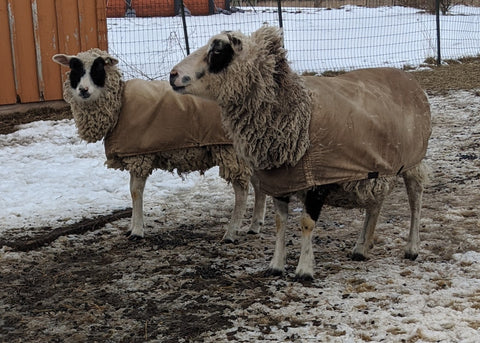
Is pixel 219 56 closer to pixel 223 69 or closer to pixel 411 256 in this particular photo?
pixel 223 69

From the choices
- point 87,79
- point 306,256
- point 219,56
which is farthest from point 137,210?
point 219,56

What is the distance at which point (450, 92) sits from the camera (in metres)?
10.7

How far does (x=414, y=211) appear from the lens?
4809 mm

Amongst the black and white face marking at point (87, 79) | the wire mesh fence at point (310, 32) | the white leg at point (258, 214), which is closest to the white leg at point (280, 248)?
the white leg at point (258, 214)

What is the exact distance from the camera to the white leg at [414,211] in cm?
468

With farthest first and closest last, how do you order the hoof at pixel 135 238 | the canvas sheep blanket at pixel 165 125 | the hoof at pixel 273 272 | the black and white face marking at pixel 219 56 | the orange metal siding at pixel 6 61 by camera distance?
the orange metal siding at pixel 6 61 → the hoof at pixel 135 238 → the canvas sheep blanket at pixel 165 125 → the hoof at pixel 273 272 → the black and white face marking at pixel 219 56

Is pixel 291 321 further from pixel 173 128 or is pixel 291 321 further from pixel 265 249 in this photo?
pixel 173 128

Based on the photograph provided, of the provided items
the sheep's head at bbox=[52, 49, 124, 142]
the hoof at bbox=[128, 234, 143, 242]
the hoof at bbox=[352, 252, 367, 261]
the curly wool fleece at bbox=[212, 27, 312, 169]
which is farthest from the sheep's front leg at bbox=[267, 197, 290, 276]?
the sheep's head at bbox=[52, 49, 124, 142]

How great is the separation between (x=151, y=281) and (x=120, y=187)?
2.92 m

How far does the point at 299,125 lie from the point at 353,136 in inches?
15.0

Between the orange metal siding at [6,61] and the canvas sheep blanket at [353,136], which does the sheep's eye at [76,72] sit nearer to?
the canvas sheep blanket at [353,136]

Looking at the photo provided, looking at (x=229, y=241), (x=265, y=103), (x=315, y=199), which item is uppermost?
(x=265, y=103)

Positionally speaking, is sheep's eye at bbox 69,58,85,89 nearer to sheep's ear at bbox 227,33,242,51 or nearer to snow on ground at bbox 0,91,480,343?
snow on ground at bbox 0,91,480,343

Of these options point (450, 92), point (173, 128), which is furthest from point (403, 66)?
point (173, 128)
